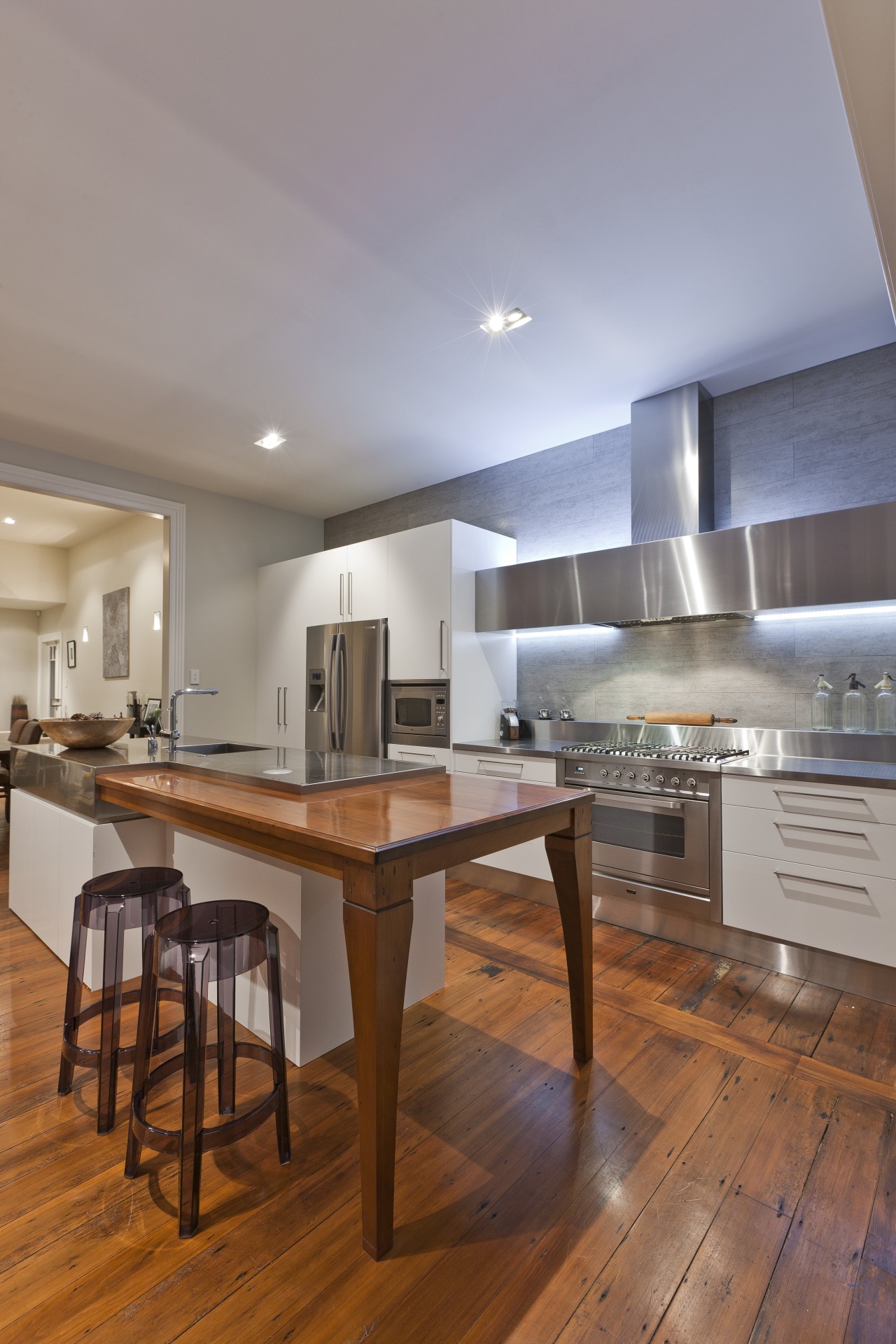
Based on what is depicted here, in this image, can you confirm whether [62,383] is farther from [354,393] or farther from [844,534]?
[844,534]

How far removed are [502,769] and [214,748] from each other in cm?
150

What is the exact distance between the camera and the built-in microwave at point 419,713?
3.76 meters

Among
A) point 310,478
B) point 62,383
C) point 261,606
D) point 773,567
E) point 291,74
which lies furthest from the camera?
point 261,606

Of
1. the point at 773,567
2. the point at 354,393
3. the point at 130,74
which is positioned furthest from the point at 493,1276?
the point at 354,393

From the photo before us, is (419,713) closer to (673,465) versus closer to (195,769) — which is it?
(195,769)

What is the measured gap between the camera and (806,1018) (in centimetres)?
213

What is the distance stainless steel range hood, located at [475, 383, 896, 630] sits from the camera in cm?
257

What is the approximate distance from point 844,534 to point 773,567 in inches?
11.4

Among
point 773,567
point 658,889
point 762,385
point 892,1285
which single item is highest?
point 762,385

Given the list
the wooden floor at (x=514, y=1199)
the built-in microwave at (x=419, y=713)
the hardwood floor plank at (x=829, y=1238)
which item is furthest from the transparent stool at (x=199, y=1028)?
the built-in microwave at (x=419, y=713)

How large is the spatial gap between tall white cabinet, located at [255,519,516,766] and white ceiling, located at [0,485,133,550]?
2.32 metres

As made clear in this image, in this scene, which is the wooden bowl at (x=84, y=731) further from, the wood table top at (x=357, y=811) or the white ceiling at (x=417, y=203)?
the white ceiling at (x=417, y=203)

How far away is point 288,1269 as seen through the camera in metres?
1.18

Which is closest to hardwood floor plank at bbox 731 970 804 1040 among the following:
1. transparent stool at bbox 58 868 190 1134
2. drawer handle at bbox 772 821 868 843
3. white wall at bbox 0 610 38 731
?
drawer handle at bbox 772 821 868 843
